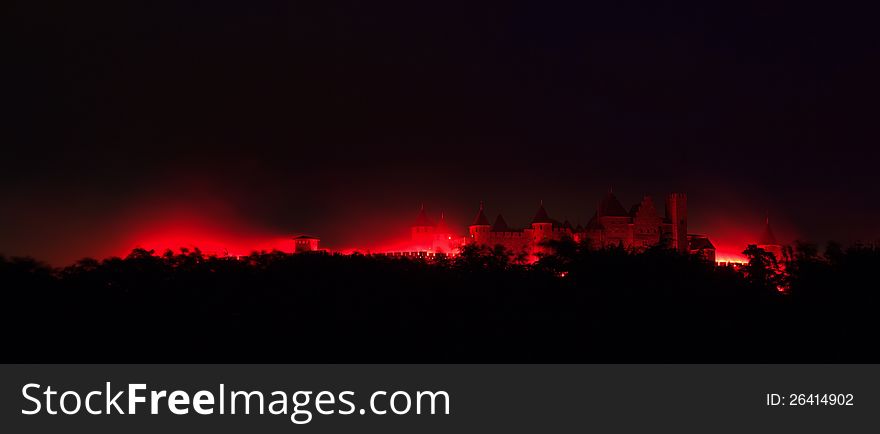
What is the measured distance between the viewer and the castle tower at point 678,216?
2662 inches

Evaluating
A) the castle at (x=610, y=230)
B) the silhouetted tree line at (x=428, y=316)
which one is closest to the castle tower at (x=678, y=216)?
the castle at (x=610, y=230)

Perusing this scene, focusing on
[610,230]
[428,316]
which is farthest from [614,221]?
[428,316]

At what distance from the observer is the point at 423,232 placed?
7369cm

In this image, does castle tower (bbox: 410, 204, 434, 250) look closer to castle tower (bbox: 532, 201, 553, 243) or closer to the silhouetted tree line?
castle tower (bbox: 532, 201, 553, 243)

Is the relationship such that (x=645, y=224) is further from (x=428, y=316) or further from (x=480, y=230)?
(x=428, y=316)

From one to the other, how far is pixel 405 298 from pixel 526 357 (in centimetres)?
438

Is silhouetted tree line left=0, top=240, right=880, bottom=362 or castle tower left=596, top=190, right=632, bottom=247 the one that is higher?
castle tower left=596, top=190, right=632, bottom=247

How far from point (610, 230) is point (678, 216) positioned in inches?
240

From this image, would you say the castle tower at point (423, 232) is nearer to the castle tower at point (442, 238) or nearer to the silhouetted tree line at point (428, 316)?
the castle tower at point (442, 238)

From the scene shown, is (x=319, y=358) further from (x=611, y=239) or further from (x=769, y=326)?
(x=611, y=239)

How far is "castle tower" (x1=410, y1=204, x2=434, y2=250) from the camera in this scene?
72875mm

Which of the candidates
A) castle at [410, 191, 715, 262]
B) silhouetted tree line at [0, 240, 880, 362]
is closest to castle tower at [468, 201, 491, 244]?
castle at [410, 191, 715, 262]

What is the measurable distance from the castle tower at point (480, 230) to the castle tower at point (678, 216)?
12353 mm
